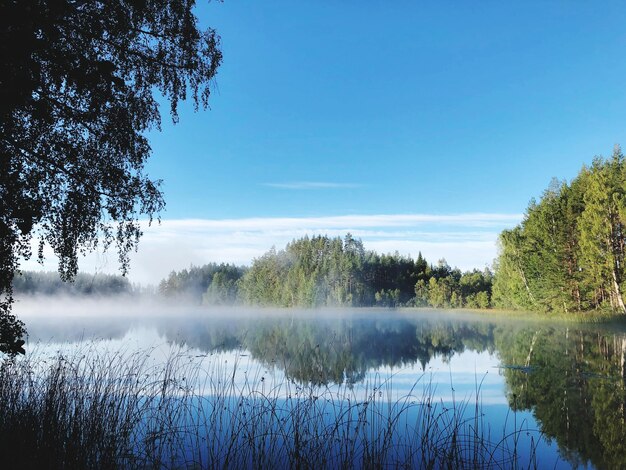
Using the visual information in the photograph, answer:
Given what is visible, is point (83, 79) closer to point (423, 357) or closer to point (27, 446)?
point (27, 446)

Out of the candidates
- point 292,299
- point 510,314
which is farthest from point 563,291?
point 292,299

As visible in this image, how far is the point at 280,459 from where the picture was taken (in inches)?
270

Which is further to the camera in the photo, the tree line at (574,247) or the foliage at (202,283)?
the foliage at (202,283)

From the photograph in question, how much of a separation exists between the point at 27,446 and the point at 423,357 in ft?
52.7

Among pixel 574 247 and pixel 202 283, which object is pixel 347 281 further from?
pixel 202 283

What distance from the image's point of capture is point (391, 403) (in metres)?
10.4

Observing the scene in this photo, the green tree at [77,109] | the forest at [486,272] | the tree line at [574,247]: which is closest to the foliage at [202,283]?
the forest at [486,272]

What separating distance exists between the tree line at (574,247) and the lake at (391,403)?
1369 centimetres

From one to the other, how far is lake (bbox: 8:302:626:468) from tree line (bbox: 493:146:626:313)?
13693mm

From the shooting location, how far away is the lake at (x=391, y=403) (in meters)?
6.93

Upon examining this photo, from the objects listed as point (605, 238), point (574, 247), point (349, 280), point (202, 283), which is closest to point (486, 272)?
point (349, 280)

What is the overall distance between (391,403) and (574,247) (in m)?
40.2

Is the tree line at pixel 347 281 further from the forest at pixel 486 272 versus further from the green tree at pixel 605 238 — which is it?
the green tree at pixel 605 238

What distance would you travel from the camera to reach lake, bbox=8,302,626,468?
6930 millimetres
